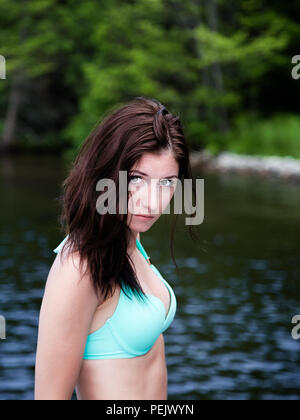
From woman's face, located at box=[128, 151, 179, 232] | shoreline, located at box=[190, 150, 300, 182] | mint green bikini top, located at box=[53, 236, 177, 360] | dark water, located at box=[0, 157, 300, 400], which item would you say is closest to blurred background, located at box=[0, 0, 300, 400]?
dark water, located at box=[0, 157, 300, 400]

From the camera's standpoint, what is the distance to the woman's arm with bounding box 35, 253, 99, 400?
1662 mm

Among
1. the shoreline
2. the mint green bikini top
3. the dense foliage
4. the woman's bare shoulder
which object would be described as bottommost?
the mint green bikini top

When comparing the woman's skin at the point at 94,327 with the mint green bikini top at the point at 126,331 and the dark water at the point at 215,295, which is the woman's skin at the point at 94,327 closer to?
the mint green bikini top at the point at 126,331

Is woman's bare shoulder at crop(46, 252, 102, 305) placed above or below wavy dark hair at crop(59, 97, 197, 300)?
below

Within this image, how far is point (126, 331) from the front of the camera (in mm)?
1827

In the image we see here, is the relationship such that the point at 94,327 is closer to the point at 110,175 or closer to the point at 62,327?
the point at 62,327

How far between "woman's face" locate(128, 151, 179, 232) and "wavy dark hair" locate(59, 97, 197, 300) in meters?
0.02

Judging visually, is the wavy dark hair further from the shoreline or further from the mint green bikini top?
the shoreline

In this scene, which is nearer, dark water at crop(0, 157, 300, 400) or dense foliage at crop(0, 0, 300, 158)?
dark water at crop(0, 157, 300, 400)

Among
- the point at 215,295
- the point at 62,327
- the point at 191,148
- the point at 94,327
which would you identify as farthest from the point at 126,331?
the point at 215,295

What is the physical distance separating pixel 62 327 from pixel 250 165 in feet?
103

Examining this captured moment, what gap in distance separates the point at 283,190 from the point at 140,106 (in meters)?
24.1

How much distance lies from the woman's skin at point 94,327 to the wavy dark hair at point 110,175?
3 cm
